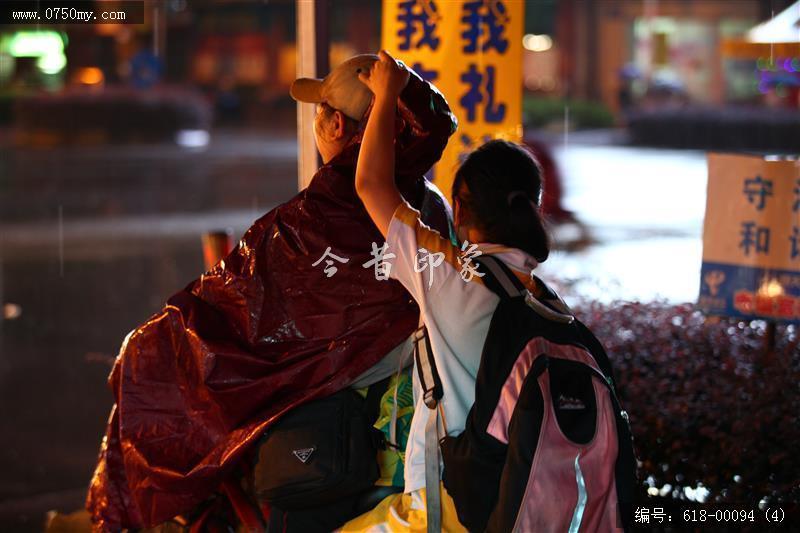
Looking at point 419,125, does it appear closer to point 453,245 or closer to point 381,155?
point 381,155

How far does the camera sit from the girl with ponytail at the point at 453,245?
2.38 meters

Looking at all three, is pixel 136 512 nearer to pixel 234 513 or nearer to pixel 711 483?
pixel 234 513

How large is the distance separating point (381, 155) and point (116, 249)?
10.1 m

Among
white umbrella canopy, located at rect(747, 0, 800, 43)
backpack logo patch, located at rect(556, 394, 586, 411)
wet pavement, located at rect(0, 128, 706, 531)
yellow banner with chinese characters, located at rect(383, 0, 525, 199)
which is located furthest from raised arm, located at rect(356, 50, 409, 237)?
white umbrella canopy, located at rect(747, 0, 800, 43)

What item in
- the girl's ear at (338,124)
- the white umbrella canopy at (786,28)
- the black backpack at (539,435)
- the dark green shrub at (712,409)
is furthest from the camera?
the white umbrella canopy at (786,28)

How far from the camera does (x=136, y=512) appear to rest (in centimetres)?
310

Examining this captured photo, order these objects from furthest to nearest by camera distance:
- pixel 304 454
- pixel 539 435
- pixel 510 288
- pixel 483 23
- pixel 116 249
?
pixel 116 249, pixel 483 23, pixel 304 454, pixel 510 288, pixel 539 435

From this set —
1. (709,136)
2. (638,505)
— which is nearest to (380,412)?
(638,505)

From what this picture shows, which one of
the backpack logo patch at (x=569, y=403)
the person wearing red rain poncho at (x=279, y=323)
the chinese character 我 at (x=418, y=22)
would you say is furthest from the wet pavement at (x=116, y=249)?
the backpack logo patch at (x=569, y=403)

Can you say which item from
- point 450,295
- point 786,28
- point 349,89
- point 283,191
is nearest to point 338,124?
point 349,89

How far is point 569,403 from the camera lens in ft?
7.25

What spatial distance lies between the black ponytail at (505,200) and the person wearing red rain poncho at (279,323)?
361 mm

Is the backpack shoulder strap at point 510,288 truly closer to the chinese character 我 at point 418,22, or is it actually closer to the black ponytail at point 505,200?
the black ponytail at point 505,200

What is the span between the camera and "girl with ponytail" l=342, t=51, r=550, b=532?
7.81ft
